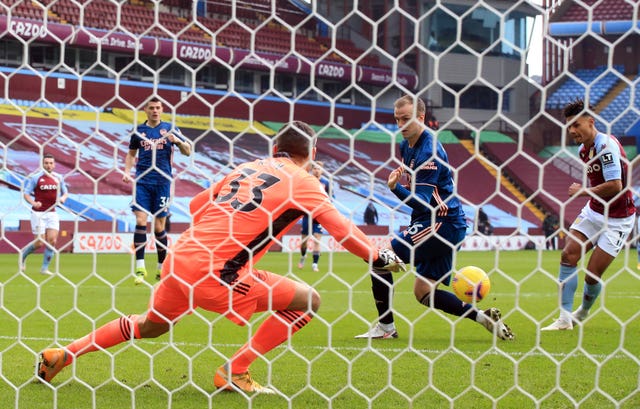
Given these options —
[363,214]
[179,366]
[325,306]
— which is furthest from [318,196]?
[363,214]

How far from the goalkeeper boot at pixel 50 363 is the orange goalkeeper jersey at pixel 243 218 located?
79 cm

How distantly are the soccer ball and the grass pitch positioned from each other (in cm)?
31

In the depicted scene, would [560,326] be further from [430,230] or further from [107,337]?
[107,337]

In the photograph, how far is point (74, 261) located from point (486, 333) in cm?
1171

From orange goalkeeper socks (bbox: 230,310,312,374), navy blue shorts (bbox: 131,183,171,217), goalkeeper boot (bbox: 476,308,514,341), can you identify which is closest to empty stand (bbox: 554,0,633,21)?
navy blue shorts (bbox: 131,183,171,217)

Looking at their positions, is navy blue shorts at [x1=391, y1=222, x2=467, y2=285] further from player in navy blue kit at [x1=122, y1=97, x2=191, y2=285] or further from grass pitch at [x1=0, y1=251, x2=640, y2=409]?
player in navy blue kit at [x1=122, y1=97, x2=191, y2=285]

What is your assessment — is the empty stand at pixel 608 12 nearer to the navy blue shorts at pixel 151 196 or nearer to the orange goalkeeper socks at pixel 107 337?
the navy blue shorts at pixel 151 196

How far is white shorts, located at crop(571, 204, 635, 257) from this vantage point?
6.42 m

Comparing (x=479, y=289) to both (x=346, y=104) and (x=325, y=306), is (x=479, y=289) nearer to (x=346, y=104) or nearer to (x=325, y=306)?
(x=325, y=306)

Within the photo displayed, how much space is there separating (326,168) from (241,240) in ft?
76.2

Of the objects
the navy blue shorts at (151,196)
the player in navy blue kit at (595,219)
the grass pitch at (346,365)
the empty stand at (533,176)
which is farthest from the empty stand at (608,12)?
the player in navy blue kit at (595,219)

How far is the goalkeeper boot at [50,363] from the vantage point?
13.9 ft

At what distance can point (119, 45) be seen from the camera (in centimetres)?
2794

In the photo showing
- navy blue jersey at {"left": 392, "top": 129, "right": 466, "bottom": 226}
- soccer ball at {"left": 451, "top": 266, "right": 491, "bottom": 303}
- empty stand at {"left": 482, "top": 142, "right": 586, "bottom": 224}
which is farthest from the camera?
empty stand at {"left": 482, "top": 142, "right": 586, "bottom": 224}
